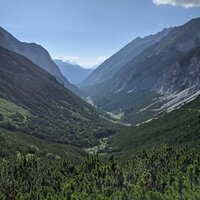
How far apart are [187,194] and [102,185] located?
36.9m

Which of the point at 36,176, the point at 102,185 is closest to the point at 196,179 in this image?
the point at 102,185

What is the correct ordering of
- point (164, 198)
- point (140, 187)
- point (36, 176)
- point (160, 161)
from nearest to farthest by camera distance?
point (164, 198) < point (140, 187) < point (36, 176) < point (160, 161)

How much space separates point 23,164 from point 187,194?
79.5 metres

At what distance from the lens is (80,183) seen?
15225cm

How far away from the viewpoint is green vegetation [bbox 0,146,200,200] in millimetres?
139125

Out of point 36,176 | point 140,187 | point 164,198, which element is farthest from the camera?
point 36,176

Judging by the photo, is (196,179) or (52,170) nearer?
(196,179)

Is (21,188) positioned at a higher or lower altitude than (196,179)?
lower

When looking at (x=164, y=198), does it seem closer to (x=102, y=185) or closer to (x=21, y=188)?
(x=102, y=185)

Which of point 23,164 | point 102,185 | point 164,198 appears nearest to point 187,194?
point 164,198

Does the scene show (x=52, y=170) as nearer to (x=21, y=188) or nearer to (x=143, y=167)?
(x=21, y=188)

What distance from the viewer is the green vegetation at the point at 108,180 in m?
139

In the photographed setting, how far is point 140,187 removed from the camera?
14800cm

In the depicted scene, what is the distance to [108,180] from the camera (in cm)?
15462
